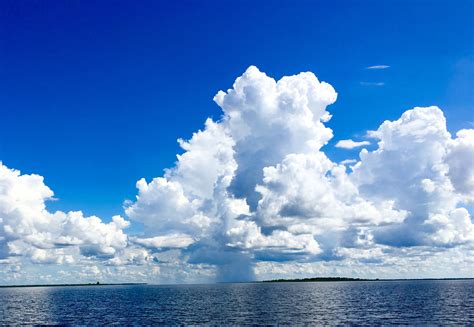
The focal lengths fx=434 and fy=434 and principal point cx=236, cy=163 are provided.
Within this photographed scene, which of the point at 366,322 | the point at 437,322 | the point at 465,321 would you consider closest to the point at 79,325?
the point at 366,322

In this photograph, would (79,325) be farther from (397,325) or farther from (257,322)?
(397,325)

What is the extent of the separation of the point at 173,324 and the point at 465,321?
62.2 meters

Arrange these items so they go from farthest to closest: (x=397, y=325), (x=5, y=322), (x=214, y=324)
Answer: (x=5, y=322)
(x=214, y=324)
(x=397, y=325)

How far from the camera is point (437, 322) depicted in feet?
298

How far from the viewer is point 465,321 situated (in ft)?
300

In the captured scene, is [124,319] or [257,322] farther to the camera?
[124,319]

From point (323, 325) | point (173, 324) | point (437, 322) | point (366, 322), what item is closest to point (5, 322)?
point (173, 324)

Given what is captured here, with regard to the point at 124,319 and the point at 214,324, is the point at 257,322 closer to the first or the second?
the point at 214,324

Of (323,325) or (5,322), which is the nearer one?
(323,325)

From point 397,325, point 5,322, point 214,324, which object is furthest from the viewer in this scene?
point 5,322

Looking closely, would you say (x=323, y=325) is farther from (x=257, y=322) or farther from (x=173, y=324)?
(x=173, y=324)

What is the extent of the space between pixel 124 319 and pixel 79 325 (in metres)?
13.6

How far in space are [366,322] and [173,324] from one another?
41378 millimetres

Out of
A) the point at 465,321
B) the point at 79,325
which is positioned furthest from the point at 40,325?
the point at 465,321
